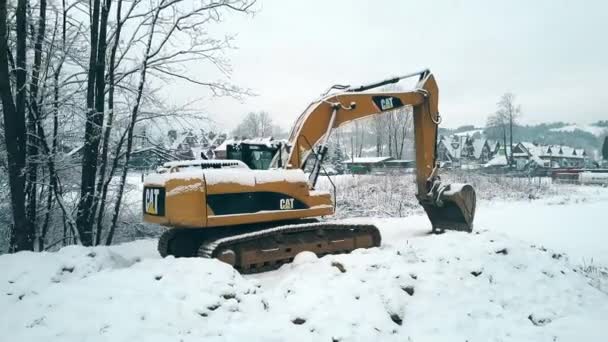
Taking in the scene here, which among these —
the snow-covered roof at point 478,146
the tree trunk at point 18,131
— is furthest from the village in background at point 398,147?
the tree trunk at point 18,131

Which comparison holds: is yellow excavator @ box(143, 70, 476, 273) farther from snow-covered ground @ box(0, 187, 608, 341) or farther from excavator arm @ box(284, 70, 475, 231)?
snow-covered ground @ box(0, 187, 608, 341)

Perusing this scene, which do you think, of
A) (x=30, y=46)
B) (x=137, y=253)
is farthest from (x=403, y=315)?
(x=30, y=46)

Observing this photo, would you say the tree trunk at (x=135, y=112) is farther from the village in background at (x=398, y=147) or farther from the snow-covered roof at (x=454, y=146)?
the snow-covered roof at (x=454, y=146)

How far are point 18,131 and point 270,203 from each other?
14.9 ft

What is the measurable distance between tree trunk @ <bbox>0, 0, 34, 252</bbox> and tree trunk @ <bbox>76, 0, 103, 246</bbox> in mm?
1303

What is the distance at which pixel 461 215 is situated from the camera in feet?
31.1

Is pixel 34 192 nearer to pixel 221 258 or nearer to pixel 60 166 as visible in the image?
pixel 60 166

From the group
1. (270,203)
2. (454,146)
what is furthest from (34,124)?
(454,146)

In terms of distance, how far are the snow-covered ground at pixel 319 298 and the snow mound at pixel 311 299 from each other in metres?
0.01

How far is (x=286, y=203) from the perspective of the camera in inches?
286

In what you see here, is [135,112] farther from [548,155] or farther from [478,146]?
[548,155]

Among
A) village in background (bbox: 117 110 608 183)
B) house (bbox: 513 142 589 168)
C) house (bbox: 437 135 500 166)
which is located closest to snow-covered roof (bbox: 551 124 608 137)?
village in background (bbox: 117 110 608 183)

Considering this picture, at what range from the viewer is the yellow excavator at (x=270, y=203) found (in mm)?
6543

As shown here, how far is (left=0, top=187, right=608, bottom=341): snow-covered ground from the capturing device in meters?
4.35
